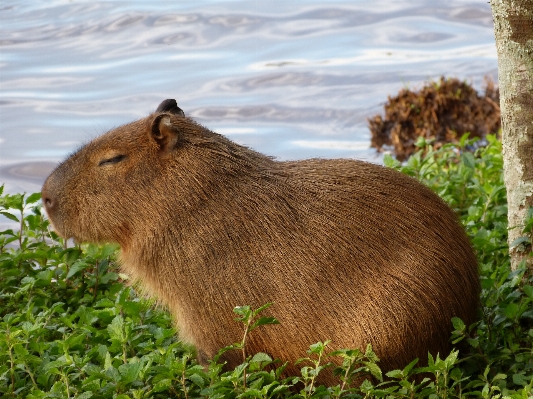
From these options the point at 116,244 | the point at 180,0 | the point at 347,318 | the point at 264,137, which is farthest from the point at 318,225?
the point at 180,0

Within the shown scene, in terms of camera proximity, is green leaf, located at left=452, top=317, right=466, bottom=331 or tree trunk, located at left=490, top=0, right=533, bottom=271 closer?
green leaf, located at left=452, top=317, right=466, bottom=331

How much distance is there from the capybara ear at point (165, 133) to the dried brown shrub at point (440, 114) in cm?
523

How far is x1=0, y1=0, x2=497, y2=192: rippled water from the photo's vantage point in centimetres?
952

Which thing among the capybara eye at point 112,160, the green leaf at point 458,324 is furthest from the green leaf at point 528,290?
the capybara eye at point 112,160

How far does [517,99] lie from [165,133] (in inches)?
61.0

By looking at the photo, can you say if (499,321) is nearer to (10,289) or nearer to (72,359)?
(72,359)

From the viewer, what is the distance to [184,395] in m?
3.70

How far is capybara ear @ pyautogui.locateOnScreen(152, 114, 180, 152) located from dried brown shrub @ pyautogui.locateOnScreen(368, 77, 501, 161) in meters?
5.23

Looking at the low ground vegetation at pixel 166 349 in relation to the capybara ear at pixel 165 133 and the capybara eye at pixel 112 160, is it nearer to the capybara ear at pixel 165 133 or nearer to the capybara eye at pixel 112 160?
the capybara eye at pixel 112 160

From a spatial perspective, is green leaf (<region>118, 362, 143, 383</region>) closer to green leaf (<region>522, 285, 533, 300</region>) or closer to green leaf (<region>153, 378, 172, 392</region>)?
green leaf (<region>153, 378, 172, 392</region>)

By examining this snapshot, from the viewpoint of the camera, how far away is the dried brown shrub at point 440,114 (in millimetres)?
9094

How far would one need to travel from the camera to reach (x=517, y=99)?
420cm

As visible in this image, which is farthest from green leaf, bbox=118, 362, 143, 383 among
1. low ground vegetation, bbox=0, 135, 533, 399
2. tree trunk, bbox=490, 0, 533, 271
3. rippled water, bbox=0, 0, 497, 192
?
rippled water, bbox=0, 0, 497, 192

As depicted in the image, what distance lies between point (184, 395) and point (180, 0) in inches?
363
